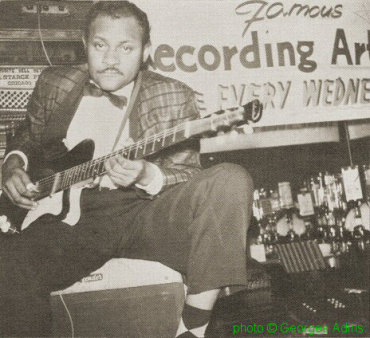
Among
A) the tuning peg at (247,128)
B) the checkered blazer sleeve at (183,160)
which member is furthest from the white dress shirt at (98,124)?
the tuning peg at (247,128)

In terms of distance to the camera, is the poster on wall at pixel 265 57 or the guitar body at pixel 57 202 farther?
the poster on wall at pixel 265 57

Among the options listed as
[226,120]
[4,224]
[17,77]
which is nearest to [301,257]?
[226,120]

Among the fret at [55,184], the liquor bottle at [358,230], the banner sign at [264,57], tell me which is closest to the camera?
the fret at [55,184]

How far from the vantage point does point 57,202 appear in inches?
44.4

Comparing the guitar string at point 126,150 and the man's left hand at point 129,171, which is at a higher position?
the guitar string at point 126,150

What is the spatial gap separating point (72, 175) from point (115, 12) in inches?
20.6

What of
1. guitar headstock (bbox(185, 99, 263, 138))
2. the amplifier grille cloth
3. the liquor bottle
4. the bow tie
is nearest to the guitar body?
the bow tie

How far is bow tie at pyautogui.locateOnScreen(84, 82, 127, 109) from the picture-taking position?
4.05 feet

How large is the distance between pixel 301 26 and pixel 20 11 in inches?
41.8

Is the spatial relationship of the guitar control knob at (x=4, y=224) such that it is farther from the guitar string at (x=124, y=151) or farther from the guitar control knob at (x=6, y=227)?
the guitar string at (x=124, y=151)

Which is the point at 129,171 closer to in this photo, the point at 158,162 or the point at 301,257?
the point at 158,162

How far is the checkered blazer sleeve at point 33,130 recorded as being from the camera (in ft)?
4.01

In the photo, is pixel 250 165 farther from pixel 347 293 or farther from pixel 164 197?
pixel 164 197

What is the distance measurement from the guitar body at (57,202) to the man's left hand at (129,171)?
7.2 inches
